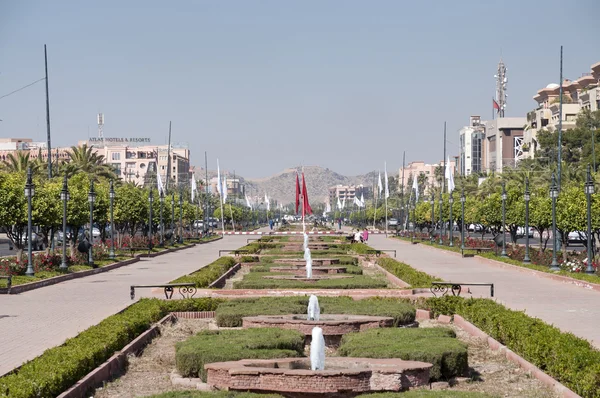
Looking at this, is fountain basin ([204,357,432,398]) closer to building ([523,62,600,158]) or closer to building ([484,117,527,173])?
building ([523,62,600,158])

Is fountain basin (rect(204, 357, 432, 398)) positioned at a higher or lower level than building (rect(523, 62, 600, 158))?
lower

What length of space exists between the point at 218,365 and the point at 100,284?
59.6 feet

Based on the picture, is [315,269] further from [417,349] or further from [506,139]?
[506,139]

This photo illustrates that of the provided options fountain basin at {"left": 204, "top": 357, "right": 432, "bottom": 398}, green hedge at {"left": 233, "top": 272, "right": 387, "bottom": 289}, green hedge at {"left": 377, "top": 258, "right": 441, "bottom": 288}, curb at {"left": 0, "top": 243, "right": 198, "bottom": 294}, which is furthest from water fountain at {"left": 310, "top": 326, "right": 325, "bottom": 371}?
curb at {"left": 0, "top": 243, "right": 198, "bottom": 294}

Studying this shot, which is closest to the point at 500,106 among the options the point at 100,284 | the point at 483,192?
the point at 483,192

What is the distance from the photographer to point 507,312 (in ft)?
55.0

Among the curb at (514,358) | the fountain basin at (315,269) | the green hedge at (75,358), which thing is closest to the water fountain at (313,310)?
the curb at (514,358)

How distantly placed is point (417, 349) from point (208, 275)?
15.8m

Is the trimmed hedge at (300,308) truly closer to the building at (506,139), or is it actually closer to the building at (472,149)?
the building at (506,139)

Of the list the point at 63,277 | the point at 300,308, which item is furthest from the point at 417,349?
the point at 63,277

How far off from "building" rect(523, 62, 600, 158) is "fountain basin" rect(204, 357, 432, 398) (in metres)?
91.3

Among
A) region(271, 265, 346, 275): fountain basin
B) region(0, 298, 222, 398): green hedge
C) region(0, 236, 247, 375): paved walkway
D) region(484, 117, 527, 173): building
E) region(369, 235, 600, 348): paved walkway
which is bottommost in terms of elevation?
region(369, 235, 600, 348): paved walkway

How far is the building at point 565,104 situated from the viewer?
10469cm

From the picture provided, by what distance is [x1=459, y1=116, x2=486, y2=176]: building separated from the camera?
6604 inches
